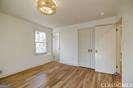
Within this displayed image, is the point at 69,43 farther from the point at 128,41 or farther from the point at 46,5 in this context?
the point at 46,5

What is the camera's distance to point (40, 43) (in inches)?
256

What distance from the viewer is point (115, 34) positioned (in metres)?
4.34

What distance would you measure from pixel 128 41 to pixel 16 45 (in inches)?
167

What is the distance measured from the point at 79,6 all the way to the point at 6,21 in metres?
2.90

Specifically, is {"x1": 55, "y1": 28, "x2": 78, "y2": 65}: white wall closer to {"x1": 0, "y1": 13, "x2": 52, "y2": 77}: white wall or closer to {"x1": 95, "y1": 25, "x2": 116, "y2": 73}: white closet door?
{"x1": 95, "y1": 25, "x2": 116, "y2": 73}: white closet door

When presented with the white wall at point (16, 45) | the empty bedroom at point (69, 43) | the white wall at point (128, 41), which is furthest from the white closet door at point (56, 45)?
the white wall at point (128, 41)

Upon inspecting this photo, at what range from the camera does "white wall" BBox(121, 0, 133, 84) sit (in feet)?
9.55

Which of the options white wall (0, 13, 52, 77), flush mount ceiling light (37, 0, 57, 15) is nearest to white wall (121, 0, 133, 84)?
flush mount ceiling light (37, 0, 57, 15)

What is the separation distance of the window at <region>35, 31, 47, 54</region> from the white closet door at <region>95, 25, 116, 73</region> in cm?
329

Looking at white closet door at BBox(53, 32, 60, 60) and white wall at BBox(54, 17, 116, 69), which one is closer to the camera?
white wall at BBox(54, 17, 116, 69)

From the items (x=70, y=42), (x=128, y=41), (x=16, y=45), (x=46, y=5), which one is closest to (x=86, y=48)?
(x=70, y=42)

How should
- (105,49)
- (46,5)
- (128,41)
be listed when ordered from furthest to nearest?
(105,49) → (128,41) → (46,5)

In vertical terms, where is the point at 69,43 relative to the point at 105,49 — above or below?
above

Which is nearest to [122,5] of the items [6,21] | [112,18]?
[112,18]
